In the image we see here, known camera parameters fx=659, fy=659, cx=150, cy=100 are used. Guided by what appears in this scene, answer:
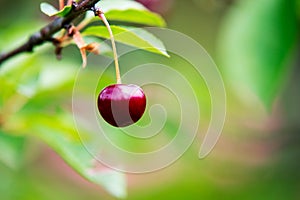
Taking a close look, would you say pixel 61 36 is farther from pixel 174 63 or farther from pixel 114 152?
pixel 174 63

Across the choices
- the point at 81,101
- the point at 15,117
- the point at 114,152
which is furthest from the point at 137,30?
the point at 81,101

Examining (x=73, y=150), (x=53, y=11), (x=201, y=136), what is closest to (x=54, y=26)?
(x=53, y=11)

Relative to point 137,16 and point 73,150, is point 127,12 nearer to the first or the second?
point 137,16

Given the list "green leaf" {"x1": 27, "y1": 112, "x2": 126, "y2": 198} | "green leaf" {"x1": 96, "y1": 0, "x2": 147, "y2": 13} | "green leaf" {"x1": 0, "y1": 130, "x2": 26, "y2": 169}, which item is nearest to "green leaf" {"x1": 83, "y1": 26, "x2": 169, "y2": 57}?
"green leaf" {"x1": 96, "y1": 0, "x2": 147, "y2": 13}

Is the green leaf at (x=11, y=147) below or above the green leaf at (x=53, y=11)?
above

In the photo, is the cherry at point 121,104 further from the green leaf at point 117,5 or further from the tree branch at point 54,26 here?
the green leaf at point 117,5

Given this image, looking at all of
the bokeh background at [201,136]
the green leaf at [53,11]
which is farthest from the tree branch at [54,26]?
the bokeh background at [201,136]

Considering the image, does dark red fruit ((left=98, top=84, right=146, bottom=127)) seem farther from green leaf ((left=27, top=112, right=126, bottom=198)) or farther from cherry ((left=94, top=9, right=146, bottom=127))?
green leaf ((left=27, top=112, right=126, bottom=198))

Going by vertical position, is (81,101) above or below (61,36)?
above

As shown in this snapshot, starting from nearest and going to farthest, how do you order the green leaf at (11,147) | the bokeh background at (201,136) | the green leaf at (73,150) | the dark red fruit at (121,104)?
the dark red fruit at (121,104)
the green leaf at (73,150)
the green leaf at (11,147)
the bokeh background at (201,136)
